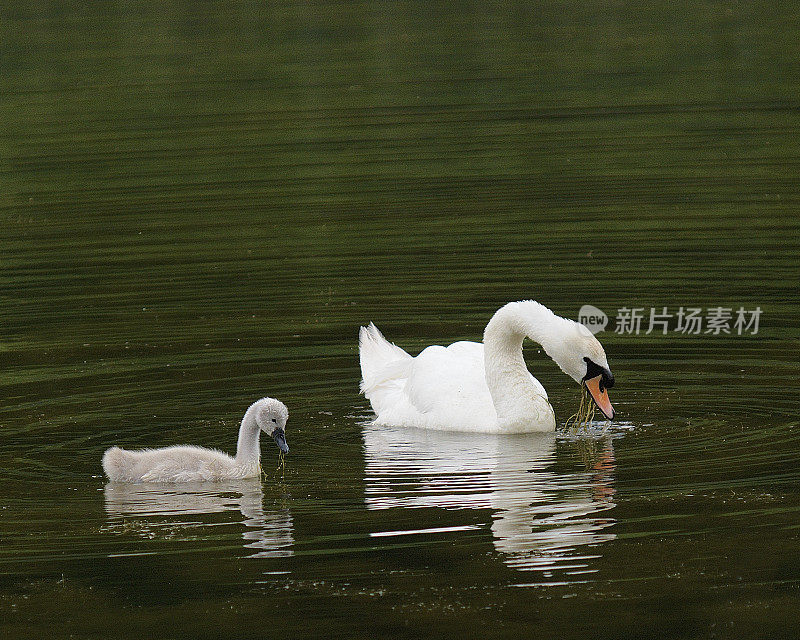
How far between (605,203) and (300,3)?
26.6 metres

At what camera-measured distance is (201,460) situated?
396 inches

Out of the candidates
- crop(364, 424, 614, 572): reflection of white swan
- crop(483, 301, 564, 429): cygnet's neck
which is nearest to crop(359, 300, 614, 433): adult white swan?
crop(483, 301, 564, 429): cygnet's neck

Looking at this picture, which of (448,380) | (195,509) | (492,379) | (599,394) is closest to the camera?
(195,509)

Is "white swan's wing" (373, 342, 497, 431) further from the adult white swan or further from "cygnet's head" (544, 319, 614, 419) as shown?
"cygnet's head" (544, 319, 614, 419)

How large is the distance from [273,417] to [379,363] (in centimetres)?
267

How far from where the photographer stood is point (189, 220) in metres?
20.1

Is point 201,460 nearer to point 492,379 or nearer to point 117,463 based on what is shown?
point 117,463

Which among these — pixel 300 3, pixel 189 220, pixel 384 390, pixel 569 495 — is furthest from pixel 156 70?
pixel 569 495

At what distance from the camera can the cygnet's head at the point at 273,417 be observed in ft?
33.0

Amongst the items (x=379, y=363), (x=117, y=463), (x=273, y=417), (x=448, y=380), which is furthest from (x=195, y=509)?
(x=379, y=363)

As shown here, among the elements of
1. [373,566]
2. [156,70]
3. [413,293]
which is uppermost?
[156,70]

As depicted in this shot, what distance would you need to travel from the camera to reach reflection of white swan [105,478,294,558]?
880 centimetres

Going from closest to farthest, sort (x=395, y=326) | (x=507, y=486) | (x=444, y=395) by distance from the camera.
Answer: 1. (x=507, y=486)
2. (x=444, y=395)
3. (x=395, y=326)

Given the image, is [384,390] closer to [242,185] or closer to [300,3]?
[242,185]
